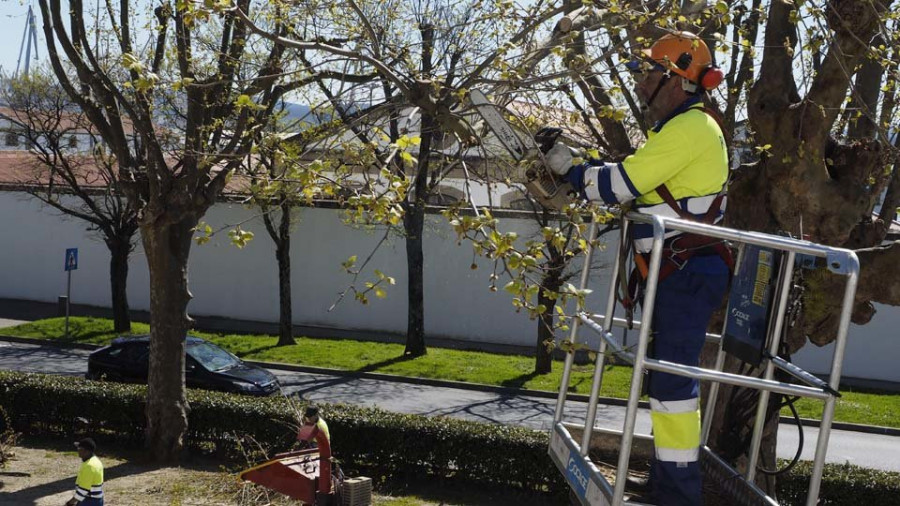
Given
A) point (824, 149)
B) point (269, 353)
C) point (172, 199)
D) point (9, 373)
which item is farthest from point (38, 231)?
point (824, 149)

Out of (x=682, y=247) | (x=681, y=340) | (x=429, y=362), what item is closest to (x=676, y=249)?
(x=682, y=247)

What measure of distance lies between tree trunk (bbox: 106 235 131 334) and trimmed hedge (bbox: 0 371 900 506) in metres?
9.59

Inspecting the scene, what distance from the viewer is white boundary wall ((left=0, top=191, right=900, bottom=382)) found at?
24.0 m

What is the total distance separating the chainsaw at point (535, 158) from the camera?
4773 mm

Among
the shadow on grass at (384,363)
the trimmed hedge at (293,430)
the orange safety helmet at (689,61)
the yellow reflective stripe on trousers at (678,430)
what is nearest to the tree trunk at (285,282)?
the shadow on grass at (384,363)

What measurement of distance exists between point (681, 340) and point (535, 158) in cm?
121

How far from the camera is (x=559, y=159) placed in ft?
15.2

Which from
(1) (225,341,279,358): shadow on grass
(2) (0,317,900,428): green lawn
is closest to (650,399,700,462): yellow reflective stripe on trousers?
(2) (0,317,900,428): green lawn

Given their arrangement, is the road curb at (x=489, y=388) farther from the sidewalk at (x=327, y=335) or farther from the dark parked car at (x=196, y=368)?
the dark parked car at (x=196, y=368)

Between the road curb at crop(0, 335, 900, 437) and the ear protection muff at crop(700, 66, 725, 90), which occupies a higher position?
the ear protection muff at crop(700, 66, 725, 90)

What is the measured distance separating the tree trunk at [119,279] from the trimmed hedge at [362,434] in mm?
9588

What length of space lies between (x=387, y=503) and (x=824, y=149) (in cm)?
688

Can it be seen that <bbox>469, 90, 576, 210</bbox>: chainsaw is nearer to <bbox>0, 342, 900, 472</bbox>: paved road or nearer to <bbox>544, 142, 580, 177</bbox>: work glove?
<bbox>544, 142, 580, 177</bbox>: work glove

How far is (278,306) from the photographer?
2777cm
